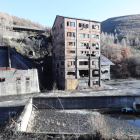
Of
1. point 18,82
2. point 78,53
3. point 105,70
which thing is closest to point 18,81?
point 18,82

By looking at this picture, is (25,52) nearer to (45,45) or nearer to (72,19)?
(45,45)

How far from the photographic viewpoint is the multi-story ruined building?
958 inches

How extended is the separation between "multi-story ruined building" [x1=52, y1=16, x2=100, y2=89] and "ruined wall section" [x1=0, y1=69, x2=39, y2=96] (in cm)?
649

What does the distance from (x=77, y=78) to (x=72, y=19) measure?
40.9 feet

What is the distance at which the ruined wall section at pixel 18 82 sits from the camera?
776 inches

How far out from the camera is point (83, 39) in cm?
2548

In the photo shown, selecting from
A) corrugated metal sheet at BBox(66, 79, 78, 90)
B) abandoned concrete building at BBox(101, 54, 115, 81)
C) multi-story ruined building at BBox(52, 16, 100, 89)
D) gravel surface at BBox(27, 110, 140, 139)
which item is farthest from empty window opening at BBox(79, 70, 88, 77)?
gravel surface at BBox(27, 110, 140, 139)

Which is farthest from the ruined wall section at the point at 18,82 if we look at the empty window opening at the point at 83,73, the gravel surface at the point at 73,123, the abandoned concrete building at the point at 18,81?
the empty window opening at the point at 83,73

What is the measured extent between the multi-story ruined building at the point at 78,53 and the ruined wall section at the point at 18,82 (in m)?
6.49

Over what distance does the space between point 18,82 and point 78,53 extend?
13.2 metres

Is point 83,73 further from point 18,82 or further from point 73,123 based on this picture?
point 73,123

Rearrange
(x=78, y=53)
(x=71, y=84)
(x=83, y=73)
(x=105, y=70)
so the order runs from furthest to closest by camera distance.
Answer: (x=105, y=70)
(x=83, y=73)
(x=78, y=53)
(x=71, y=84)

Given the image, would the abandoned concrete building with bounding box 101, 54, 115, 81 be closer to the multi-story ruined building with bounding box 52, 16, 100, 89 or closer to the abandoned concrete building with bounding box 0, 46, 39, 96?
the multi-story ruined building with bounding box 52, 16, 100, 89

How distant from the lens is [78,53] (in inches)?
990
